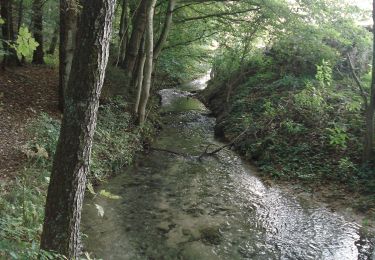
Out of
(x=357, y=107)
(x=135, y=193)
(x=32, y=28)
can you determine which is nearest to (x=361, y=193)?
(x=357, y=107)

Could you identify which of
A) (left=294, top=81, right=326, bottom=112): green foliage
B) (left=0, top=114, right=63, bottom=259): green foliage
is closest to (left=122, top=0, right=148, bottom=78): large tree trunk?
(left=294, top=81, right=326, bottom=112): green foliage

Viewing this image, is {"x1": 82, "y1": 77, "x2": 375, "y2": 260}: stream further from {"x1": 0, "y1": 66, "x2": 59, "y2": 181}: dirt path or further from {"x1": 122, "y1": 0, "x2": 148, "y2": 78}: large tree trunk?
{"x1": 122, "y1": 0, "x2": 148, "y2": 78}: large tree trunk

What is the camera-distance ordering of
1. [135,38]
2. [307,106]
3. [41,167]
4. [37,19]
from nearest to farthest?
1. [41,167]
2. [307,106]
3. [135,38]
4. [37,19]

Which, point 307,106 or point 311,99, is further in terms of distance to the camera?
point 307,106

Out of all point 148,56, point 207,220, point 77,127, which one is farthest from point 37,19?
point 77,127

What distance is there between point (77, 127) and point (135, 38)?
36.2ft

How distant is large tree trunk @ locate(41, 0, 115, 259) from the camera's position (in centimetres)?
312

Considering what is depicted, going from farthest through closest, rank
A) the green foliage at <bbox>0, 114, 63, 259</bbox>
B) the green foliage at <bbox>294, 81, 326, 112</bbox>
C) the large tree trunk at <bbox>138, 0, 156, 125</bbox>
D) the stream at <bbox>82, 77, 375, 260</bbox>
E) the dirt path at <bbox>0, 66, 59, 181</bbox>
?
the green foliage at <bbox>294, 81, 326, 112</bbox> → the large tree trunk at <bbox>138, 0, 156, 125</bbox> → the dirt path at <bbox>0, 66, 59, 181</bbox> → the stream at <bbox>82, 77, 375, 260</bbox> → the green foliage at <bbox>0, 114, 63, 259</bbox>

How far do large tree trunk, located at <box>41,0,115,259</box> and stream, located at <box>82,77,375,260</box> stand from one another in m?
2.37

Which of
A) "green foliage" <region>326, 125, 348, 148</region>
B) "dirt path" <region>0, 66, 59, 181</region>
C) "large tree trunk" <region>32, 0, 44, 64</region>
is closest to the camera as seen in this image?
"dirt path" <region>0, 66, 59, 181</region>

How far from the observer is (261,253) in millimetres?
6270

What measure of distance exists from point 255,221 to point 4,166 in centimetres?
490

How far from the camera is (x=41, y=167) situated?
7.10 m

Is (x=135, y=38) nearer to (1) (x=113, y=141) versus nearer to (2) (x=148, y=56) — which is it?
(2) (x=148, y=56)
